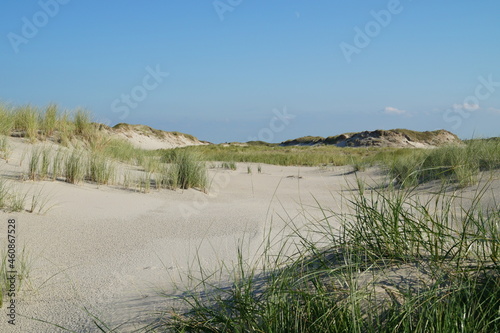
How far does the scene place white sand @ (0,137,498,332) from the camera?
243 centimetres

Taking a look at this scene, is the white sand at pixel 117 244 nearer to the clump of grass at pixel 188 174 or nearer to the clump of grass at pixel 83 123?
the clump of grass at pixel 188 174

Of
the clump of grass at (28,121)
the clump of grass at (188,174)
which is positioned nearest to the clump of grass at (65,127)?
the clump of grass at (28,121)

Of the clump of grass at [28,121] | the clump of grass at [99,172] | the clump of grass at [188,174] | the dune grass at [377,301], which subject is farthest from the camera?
the clump of grass at [28,121]

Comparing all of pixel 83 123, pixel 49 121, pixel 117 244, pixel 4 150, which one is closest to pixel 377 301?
pixel 117 244

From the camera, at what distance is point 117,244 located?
384cm

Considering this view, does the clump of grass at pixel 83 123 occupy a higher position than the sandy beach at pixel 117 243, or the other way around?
the clump of grass at pixel 83 123

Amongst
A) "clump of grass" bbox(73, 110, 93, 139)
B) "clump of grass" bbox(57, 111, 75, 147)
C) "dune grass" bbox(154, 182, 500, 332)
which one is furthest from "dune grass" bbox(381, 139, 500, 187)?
"clump of grass" bbox(73, 110, 93, 139)

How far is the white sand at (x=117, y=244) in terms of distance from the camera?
243 centimetres

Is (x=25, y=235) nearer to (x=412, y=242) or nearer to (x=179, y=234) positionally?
(x=179, y=234)

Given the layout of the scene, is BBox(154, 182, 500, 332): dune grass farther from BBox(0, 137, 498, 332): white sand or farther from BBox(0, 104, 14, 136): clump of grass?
BBox(0, 104, 14, 136): clump of grass

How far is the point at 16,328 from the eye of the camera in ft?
7.51

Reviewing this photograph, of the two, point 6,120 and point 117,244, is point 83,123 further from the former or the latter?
point 117,244

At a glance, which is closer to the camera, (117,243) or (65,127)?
(117,243)

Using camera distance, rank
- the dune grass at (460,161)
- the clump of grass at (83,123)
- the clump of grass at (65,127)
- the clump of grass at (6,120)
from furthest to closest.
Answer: the clump of grass at (83,123) < the clump of grass at (65,127) < the clump of grass at (6,120) < the dune grass at (460,161)
